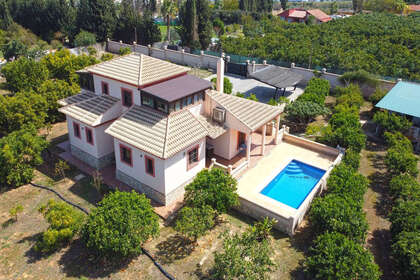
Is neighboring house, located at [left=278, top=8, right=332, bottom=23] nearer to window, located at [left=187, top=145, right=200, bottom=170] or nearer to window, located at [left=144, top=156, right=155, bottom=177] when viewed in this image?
window, located at [left=187, top=145, right=200, bottom=170]

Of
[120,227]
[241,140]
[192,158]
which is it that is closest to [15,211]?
[120,227]

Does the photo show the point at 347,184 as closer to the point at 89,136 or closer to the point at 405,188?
the point at 405,188

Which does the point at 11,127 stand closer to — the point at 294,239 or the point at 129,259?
the point at 129,259

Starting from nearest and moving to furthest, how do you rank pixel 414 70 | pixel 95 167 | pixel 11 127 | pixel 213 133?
1. pixel 213 133
2. pixel 95 167
3. pixel 11 127
4. pixel 414 70

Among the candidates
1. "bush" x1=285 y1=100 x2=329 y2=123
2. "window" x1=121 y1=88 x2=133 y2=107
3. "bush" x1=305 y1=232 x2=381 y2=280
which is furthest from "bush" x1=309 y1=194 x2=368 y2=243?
"window" x1=121 y1=88 x2=133 y2=107

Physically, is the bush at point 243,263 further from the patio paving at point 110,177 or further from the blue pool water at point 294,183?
the blue pool water at point 294,183

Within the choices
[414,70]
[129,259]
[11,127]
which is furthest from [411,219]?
[414,70]
